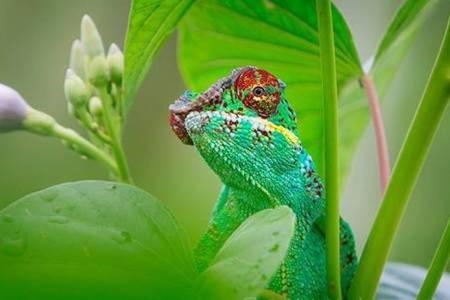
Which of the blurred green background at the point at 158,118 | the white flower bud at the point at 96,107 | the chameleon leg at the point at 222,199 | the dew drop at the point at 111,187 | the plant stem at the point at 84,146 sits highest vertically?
the white flower bud at the point at 96,107

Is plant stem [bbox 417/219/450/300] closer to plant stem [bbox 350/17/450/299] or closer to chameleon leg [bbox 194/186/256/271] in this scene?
plant stem [bbox 350/17/450/299]

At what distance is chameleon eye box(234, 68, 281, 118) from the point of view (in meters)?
0.85

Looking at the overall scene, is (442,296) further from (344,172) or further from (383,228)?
(344,172)

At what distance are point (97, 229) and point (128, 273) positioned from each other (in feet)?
0.16

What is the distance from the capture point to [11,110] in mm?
973

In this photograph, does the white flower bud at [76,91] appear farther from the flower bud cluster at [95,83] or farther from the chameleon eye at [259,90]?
the chameleon eye at [259,90]

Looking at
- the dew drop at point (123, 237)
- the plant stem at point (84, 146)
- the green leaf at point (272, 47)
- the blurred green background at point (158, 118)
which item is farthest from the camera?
the blurred green background at point (158, 118)

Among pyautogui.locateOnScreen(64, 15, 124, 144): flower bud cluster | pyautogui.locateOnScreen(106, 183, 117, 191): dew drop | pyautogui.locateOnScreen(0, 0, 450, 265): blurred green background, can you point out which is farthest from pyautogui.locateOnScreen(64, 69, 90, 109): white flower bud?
pyautogui.locateOnScreen(0, 0, 450, 265): blurred green background

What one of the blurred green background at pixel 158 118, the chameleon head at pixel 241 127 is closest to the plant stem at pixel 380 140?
the chameleon head at pixel 241 127

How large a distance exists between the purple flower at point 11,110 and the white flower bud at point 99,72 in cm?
7

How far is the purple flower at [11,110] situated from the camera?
0.96 metres

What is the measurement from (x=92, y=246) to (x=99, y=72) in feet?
1.05

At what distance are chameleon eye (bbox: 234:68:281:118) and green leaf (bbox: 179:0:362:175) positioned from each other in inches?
7.3

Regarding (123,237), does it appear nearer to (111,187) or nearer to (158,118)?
(111,187)
